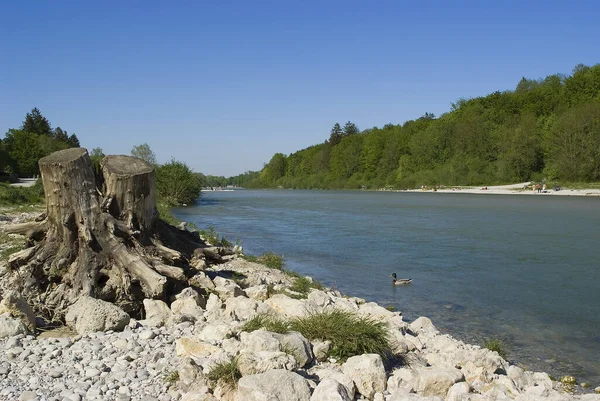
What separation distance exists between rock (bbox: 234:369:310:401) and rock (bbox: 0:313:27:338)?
3625mm

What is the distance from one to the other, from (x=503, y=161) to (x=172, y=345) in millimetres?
96989

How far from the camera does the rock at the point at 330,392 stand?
5.24 m

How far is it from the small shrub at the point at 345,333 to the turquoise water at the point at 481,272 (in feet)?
11.9

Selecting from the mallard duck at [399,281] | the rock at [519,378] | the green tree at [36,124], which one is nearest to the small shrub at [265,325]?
the rock at [519,378]

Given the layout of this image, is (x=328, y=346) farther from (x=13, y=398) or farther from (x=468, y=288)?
(x=468, y=288)

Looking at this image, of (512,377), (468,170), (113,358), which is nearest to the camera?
(113,358)

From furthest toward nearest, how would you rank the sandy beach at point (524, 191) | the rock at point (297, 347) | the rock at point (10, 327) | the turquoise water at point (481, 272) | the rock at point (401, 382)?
the sandy beach at point (524, 191)
the turquoise water at point (481, 272)
the rock at point (10, 327)
the rock at point (297, 347)
the rock at point (401, 382)

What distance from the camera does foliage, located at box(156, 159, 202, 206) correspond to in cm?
5950

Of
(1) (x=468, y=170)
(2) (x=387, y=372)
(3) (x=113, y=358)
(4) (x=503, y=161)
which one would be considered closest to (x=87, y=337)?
(3) (x=113, y=358)

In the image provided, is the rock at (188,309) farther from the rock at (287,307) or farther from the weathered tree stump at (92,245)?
the rock at (287,307)

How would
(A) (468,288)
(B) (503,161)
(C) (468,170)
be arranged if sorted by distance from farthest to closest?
(C) (468,170), (B) (503,161), (A) (468,288)

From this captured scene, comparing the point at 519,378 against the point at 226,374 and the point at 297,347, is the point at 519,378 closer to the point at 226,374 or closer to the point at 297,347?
the point at 297,347

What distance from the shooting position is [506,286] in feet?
50.2

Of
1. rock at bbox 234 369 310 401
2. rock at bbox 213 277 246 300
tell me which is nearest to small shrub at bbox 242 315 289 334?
rock at bbox 234 369 310 401
